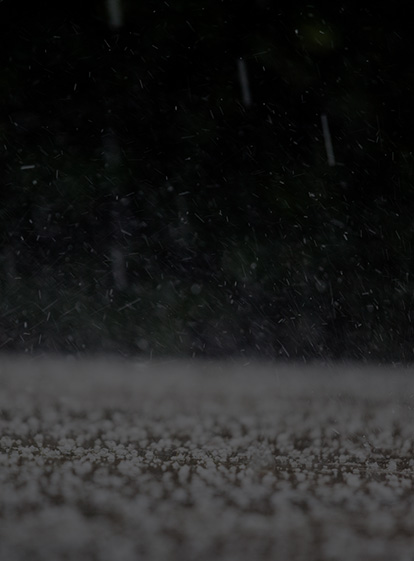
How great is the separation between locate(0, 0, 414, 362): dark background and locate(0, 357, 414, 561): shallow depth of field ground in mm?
710

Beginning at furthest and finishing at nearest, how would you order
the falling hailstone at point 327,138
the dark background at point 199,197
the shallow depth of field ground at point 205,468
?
the falling hailstone at point 327,138 < the dark background at point 199,197 < the shallow depth of field ground at point 205,468

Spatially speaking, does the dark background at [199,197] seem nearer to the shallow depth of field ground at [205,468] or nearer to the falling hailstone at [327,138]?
the falling hailstone at [327,138]

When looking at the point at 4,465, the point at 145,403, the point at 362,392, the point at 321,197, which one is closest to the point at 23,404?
the point at 145,403

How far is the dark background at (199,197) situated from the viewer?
5.13 metres

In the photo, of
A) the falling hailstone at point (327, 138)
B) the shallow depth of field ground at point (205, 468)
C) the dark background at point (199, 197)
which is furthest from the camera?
the falling hailstone at point (327, 138)

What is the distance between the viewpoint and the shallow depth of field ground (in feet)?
5.73

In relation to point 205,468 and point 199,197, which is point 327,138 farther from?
point 205,468

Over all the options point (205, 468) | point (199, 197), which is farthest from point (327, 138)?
point (205, 468)

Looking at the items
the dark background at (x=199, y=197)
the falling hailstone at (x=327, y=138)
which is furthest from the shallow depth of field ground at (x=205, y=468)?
the falling hailstone at (x=327, y=138)

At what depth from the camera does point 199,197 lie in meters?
5.41

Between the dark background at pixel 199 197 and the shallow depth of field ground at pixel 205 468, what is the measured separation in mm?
710

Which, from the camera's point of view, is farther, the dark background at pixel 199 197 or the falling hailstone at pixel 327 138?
the falling hailstone at pixel 327 138

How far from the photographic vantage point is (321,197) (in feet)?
17.4

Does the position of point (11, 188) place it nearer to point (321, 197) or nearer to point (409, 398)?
point (321, 197)
